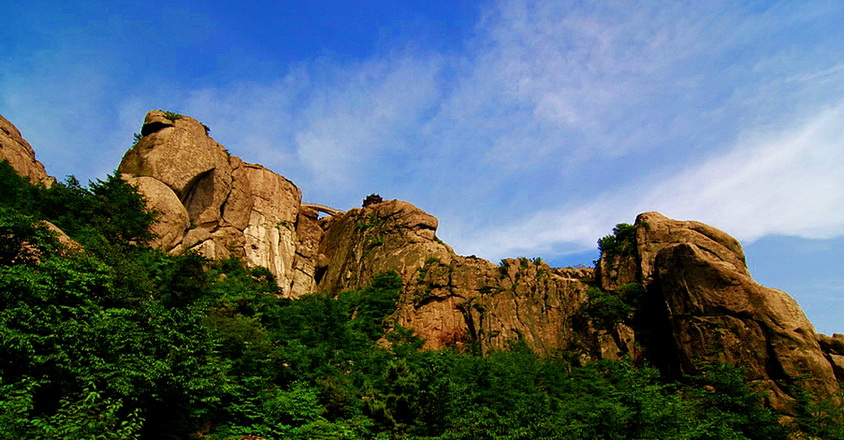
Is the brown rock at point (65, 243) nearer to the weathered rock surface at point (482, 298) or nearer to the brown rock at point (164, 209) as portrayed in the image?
the brown rock at point (164, 209)

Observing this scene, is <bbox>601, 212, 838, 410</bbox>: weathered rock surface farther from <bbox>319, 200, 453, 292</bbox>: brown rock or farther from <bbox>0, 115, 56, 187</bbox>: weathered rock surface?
<bbox>0, 115, 56, 187</bbox>: weathered rock surface

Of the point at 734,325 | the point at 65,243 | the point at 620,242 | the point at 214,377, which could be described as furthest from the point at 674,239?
the point at 65,243

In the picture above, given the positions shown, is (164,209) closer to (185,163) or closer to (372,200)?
(185,163)

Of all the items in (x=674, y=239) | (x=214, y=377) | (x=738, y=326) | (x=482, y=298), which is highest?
(x=674, y=239)

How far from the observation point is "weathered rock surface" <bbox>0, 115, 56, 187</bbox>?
123 feet

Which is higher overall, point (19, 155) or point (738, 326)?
point (19, 155)

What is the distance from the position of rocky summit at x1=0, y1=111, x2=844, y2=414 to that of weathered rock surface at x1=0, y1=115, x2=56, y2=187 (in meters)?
A: 0.20

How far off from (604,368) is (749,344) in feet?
29.4

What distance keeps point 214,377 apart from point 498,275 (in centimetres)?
3158

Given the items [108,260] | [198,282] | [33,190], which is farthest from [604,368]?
[33,190]

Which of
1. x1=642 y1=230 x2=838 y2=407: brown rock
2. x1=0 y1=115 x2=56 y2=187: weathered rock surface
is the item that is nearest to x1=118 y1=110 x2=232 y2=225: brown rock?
x1=0 y1=115 x2=56 y2=187: weathered rock surface

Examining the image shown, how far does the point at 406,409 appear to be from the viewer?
65.1 ft

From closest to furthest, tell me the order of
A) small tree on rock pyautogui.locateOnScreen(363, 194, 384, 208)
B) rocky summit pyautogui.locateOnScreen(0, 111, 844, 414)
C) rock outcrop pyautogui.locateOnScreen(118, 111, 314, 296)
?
rocky summit pyautogui.locateOnScreen(0, 111, 844, 414)
rock outcrop pyautogui.locateOnScreen(118, 111, 314, 296)
small tree on rock pyautogui.locateOnScreen(363, 194, 384, 208)

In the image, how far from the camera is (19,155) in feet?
128
